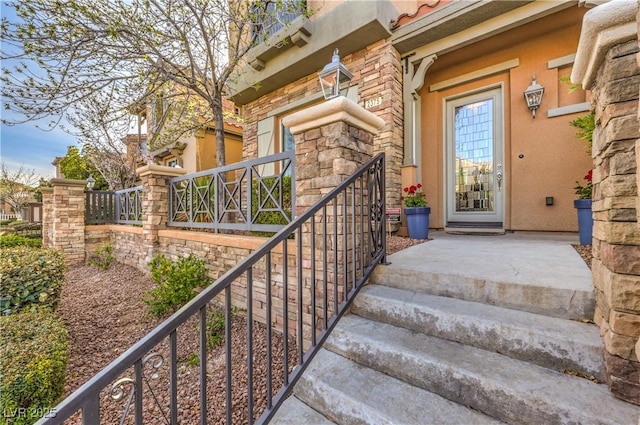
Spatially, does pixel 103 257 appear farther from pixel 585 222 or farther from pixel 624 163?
pixel 585 222

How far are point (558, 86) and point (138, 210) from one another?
7.35 metres

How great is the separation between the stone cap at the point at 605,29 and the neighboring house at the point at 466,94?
2902 mm

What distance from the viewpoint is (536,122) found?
12.8 feet

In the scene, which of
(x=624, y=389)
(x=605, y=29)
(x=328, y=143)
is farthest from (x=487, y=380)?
(x=328, y=143)

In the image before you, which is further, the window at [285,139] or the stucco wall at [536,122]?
the window at [285,139]

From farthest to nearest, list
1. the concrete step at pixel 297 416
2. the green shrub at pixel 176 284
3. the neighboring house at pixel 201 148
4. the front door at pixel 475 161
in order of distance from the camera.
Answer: the neighboring house at pixel 201 148, the front door at pixel 475 161, the green shrub at pixel 176 284, the concrete step at pixel 297 416

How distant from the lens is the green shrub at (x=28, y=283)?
251 cm

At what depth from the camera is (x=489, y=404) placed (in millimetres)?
1186

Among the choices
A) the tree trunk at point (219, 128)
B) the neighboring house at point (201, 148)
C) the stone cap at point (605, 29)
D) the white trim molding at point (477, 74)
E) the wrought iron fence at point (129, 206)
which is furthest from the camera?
the neighboring house at point (201, 148)

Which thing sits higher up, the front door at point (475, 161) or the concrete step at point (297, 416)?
the front door at point (475, 161)

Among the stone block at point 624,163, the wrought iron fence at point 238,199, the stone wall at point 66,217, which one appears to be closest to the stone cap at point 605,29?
the stone block at point 624,163

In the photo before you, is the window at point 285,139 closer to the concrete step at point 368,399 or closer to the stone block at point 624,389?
the concrete step at point 368,399

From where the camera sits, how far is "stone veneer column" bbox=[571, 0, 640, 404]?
1058 millimetres

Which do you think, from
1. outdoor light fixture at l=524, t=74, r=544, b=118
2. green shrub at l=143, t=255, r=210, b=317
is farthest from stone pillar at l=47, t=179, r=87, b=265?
outdoor light fixture at l=524, t=74, r=544, b=118
